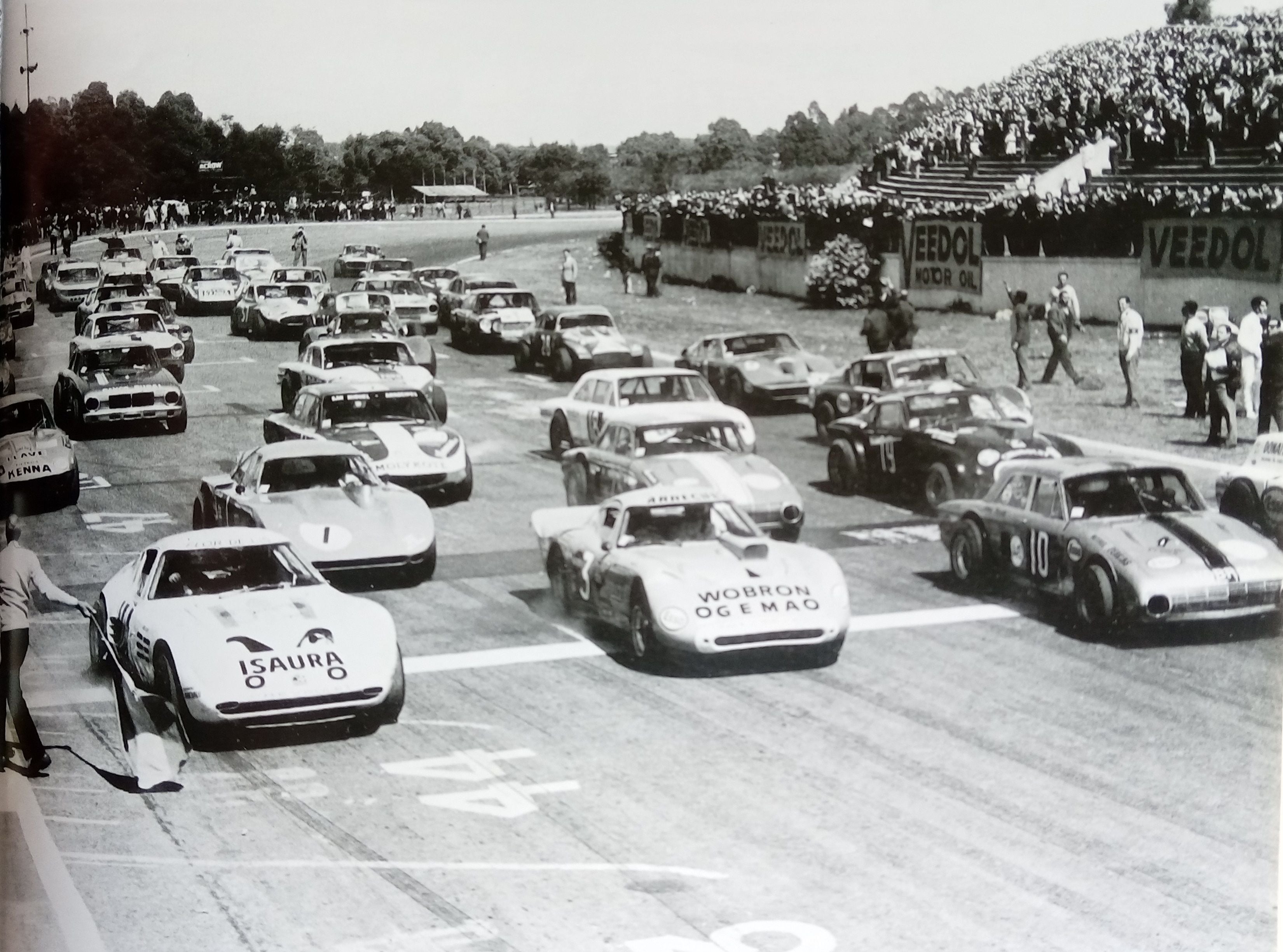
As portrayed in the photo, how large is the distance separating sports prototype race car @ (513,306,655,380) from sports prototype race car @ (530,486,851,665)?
129 centimetres

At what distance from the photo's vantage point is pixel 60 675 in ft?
24.7

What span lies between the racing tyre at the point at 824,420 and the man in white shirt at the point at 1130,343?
1839mm

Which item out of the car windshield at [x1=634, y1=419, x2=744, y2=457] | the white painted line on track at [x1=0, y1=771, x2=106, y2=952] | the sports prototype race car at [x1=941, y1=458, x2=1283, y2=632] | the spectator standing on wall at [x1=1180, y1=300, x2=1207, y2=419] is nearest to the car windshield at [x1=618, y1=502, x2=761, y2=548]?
the car windshield at [x1=634, y1=419, x2=744, y2=457]

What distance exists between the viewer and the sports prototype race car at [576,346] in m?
9.68

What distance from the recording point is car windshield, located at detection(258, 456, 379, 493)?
27.8 ft

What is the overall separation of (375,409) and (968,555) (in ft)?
12.1

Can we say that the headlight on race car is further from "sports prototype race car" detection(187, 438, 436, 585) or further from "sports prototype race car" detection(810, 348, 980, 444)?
"sports prototype race car" detection(810, 348, 980, 444)

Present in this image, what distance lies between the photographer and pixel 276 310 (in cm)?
908

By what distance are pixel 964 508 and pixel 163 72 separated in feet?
16.9

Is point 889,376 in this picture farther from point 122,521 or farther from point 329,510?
point 122,521

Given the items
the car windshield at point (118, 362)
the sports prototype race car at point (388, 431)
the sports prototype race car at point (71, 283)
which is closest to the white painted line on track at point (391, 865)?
the sports prototype race car at point (388, 431)

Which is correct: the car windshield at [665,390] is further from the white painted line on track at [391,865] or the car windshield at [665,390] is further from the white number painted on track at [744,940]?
the white number painted on track at [744,940]

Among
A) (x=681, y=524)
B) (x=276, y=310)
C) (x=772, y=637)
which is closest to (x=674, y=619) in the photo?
(x=772, y=637)

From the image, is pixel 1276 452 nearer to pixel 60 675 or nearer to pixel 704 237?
pixel 704 237
